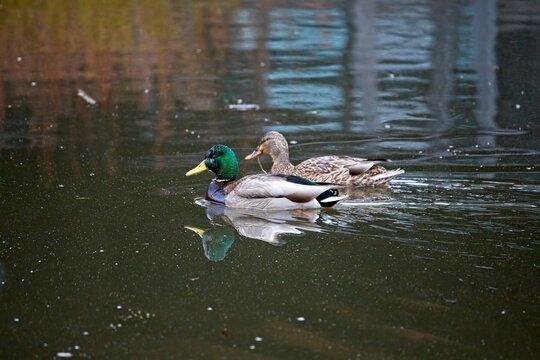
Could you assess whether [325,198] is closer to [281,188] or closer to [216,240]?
[281,188]

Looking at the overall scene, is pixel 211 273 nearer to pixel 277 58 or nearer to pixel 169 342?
pixel 169 342

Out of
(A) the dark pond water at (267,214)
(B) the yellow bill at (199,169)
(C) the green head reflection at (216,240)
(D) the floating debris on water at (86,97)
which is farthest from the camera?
(D) the floating debris on water at (86,97)

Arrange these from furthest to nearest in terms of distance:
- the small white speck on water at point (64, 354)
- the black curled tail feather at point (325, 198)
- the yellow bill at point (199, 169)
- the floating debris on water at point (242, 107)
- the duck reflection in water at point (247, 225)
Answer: the floating debris on water at point (242, 107) → the yellow bill at point (199, 169) → the black curled tail feather at point (325, 198) → the duck reflection in water at point (247, 225) → the small white speck on water at point (64, 354)

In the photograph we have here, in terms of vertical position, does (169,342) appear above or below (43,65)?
below

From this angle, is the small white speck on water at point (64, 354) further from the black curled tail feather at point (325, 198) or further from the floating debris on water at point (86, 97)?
the floating debris on water at point (86, 97)

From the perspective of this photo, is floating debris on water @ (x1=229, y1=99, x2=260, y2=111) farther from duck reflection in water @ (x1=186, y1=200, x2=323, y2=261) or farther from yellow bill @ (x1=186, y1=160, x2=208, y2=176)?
duck reflection in water @ (x1=186, y1=200, x2=323, y2=261)

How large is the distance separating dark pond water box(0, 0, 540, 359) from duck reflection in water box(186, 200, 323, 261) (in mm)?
30

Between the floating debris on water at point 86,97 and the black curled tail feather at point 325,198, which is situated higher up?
the floating debris on water at point 86,97

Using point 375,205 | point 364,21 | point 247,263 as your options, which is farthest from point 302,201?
point 364,21

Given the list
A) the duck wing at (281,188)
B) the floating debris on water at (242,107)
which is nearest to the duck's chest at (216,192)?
the duck wing at (281,188)

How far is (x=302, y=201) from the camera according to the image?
9.41 metres

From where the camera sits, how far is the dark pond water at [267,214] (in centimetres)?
663

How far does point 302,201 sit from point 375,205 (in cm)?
61

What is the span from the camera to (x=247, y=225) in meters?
9.08
